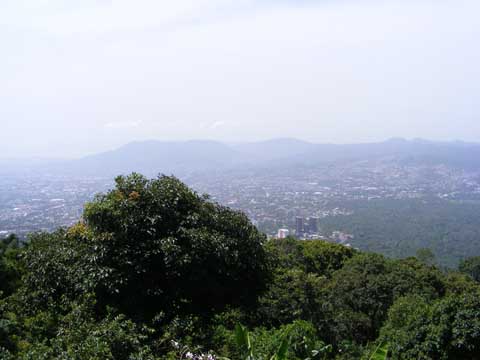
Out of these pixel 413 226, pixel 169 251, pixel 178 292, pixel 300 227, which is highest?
pixel 169 251

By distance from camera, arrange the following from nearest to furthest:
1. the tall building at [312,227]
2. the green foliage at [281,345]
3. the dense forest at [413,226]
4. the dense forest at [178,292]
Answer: the green foliage at [281,345] → the dense forest at [178,292] → the dense forest at [413,226] → the tall building at [312,227]

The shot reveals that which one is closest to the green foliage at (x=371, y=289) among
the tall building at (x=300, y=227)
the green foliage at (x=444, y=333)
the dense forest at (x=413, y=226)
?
the green foliage at (x=444, y=333)

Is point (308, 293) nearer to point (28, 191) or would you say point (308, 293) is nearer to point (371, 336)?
point (371, 336)

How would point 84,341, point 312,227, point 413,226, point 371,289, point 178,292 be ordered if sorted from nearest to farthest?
point 84,341 < point 178,292 < point 371,289 < point 312,227 < point 413,226

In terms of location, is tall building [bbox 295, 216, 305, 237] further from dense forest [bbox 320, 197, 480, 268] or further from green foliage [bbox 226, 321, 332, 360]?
green foliage [bbox 226, 321, 332, 360]

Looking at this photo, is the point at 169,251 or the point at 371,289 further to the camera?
the point at 371,289

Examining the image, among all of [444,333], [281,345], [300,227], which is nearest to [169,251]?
[281,345]

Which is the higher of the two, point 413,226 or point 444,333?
point 444,333

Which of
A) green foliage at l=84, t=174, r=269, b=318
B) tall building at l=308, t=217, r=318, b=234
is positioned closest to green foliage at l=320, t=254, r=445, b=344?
green foliage at l=84, t=174, r=269, b=318

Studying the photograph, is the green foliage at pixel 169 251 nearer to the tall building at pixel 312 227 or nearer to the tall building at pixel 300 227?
the tall building at pixel 300 227

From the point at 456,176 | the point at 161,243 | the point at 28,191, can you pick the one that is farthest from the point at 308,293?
the point at 456,176

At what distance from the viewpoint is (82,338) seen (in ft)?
15.4

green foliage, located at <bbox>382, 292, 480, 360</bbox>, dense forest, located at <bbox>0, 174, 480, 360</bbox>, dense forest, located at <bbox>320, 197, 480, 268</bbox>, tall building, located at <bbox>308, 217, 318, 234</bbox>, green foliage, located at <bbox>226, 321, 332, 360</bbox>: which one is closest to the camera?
green foliage, located at <bbox>226, 321, 332, 360</bbox>

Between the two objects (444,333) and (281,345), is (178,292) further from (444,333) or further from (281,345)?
(444,333)
